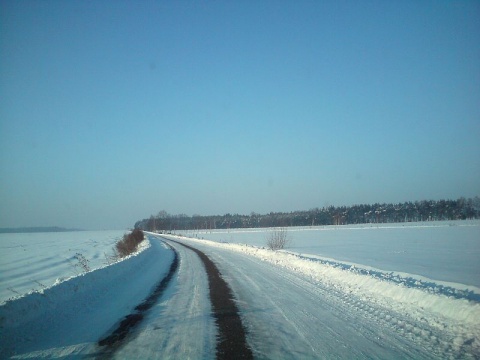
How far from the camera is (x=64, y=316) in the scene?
25.1 feet

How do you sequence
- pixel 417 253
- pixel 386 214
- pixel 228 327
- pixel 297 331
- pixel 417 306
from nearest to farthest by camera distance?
pixel 297 331 → pixel 228 327 → pixel 417 306 → pixel 417 253 → pixel 386 214

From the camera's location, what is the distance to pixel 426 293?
839 centimetres

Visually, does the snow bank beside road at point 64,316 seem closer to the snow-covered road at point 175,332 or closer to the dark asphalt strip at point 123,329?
the dark asphalt strip at point 123,329

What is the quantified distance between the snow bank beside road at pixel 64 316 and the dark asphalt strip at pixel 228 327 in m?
2.24

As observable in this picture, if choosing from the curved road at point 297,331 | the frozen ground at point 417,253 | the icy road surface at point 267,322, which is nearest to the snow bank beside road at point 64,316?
the icy road surface at point 267,322

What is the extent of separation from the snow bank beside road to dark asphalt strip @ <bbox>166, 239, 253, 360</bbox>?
224 cm

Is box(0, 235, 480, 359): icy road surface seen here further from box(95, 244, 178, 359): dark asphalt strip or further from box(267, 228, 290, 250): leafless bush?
box(267, 228, 290, 250): leafless bush

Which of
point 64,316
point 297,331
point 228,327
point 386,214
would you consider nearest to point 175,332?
point 228,327

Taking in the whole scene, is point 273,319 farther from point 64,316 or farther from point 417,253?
point 417,253

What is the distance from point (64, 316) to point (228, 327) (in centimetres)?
421

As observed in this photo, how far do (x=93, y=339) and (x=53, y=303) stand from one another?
298cm

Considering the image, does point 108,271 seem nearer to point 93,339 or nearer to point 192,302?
point 192,302

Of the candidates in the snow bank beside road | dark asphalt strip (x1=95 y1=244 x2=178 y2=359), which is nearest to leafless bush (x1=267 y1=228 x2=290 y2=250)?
the snow bank beside road

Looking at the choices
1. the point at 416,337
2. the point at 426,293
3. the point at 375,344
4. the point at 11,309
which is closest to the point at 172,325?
the point at 11,309
